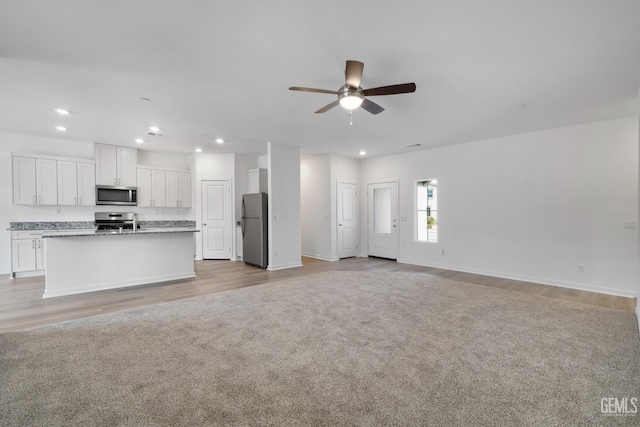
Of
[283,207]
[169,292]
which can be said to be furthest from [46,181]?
[283,207]

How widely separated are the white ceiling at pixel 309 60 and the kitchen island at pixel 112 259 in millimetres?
1960

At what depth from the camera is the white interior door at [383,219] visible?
24.6 feet

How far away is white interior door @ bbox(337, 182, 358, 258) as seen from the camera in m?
7.75

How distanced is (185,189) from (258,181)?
6.47 feet

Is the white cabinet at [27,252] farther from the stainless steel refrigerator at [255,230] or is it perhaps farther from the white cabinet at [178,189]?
the stainless steel refrigerator at [255,230]

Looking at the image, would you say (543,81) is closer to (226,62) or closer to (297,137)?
(226,62)

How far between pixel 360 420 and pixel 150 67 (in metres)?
3.66

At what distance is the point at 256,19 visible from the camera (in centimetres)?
226

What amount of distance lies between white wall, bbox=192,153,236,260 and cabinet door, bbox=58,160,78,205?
2415 mm

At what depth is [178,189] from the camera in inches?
294

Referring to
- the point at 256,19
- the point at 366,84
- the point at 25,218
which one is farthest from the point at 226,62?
the point at 25,218

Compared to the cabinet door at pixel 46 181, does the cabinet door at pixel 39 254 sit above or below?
below

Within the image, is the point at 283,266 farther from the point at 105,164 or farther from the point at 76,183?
the point at 76,183

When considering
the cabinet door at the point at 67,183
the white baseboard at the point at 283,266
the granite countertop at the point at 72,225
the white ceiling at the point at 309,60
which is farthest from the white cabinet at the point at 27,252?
the white baseboard at the point at 283,266
